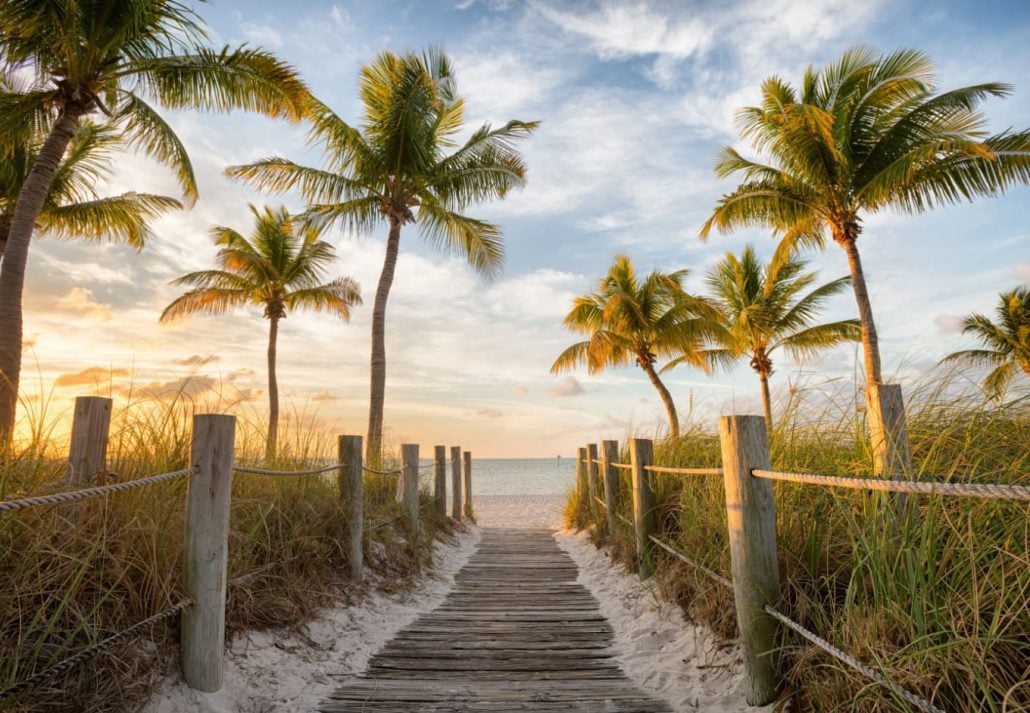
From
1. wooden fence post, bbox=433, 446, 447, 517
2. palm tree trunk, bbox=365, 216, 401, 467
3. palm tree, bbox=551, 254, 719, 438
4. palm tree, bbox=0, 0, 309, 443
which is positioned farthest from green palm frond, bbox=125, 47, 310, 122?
palm tree, bbox=551, 254, 719, 438

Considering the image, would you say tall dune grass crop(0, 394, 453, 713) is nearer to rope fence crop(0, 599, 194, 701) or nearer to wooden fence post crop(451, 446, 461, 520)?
rope fence crop(0, 599, 194, 701)

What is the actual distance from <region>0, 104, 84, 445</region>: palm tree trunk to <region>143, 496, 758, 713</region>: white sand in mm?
6726

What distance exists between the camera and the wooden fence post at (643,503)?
209 inches

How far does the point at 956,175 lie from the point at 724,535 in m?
12.2

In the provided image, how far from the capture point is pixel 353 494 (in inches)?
203

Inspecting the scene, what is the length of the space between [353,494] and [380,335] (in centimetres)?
722

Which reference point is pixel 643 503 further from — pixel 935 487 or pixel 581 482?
pixel 581 482

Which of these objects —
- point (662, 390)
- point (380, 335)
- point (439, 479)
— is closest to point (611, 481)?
point (439, 479)

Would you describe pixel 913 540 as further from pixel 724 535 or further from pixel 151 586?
pixel 151 586

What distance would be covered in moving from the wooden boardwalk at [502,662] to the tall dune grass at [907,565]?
0.79m

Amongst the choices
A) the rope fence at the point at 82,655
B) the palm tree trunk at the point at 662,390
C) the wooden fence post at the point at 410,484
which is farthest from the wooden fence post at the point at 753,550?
the palm tree trunk at the point at 662,390

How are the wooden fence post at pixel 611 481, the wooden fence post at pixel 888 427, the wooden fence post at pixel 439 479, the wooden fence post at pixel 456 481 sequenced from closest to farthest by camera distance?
the wooden fence post at pixel 888 427
the wooden fence post at pixel 611 481
the wooden fence post at pixel 439 479
the wooden fence post at pixel 456 481

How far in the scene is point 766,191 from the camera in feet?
46.5

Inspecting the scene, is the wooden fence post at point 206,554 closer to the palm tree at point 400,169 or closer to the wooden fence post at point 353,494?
the wooden fence post at point 353,494
